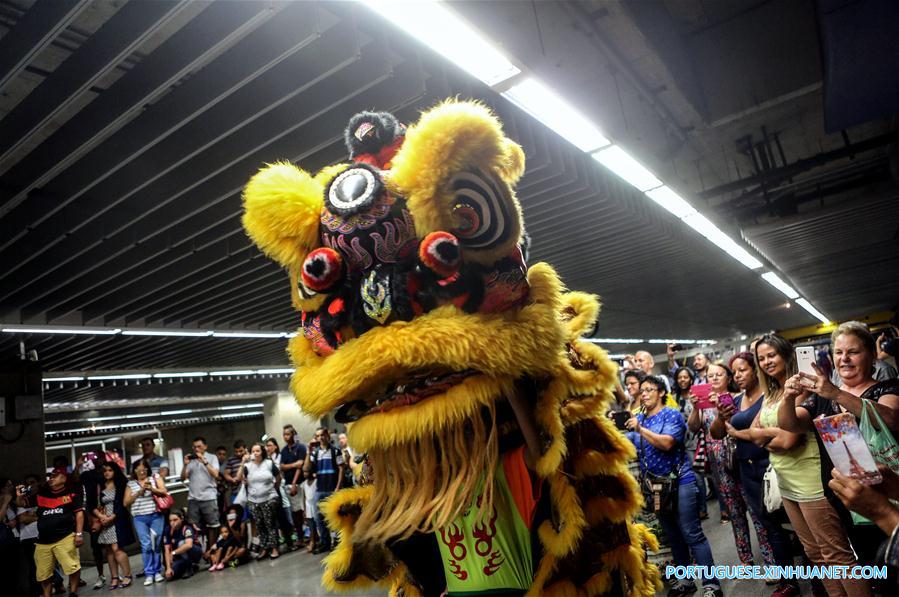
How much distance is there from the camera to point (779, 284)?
42.9 feet

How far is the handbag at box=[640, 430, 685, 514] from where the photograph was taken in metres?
3.69

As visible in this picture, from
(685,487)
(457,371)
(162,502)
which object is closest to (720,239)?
(685,487)

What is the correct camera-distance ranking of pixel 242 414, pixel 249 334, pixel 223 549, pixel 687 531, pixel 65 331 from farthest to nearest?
pixel 242 414
pixel 249 334
pixel 65 331
pixel 223 549
pixel 687 531

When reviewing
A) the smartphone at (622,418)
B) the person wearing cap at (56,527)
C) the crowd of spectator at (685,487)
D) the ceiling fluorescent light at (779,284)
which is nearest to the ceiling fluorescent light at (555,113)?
the crowd of spectator at (685,487)

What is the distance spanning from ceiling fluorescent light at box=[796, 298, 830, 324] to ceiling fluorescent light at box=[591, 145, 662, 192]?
43.5ft

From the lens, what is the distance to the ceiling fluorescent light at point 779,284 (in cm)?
1185

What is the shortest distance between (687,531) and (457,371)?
9.53 feet

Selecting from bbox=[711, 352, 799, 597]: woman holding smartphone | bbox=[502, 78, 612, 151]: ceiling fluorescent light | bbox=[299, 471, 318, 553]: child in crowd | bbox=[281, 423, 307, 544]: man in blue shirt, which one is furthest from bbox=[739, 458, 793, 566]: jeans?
bbox=[281, 423, 307, 544]: man in blue shirt

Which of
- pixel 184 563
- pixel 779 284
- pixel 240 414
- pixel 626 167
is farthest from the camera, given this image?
pixel 240 414

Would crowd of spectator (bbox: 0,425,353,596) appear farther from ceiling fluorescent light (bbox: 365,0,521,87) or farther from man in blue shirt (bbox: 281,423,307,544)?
ceiling fluorescent light (bbox: 365,0,521,87)

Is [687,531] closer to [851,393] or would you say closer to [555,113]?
[851,393]

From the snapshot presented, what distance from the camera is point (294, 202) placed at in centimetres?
163

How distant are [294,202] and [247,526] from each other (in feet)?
27.4

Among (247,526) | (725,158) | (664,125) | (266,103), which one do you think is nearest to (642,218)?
(664,125)
